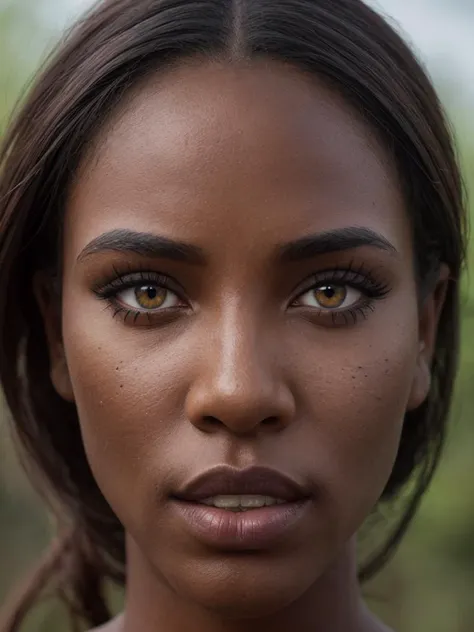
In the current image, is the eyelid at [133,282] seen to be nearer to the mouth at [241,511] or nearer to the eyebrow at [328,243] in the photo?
the eyebrow at [328,243]

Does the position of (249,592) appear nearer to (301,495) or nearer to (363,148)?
(301,495)

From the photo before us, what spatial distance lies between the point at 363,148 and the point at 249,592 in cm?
62

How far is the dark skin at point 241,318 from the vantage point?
1258mm

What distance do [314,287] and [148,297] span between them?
228 mm

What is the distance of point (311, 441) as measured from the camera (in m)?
1.26

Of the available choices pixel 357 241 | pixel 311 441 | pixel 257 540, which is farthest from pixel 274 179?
pixel 257 540

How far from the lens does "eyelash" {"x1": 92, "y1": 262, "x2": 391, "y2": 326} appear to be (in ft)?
4.34

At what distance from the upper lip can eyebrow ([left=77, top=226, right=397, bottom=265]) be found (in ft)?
0.90

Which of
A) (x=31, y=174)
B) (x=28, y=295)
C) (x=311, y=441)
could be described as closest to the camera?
(x=311, y=441)

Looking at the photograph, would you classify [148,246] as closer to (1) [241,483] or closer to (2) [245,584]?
(1) [241,483]

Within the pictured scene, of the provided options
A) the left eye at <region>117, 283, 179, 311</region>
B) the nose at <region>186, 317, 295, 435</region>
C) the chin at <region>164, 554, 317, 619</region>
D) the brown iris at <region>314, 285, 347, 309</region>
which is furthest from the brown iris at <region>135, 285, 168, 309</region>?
the chin at <region>164, 554, 317, 619</region>

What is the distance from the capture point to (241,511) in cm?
127

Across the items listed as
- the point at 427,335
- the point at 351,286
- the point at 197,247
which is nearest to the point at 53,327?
the point at 197,247

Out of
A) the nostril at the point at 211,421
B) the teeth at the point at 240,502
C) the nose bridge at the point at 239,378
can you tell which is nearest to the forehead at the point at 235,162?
the nose bridge at the point at 239,378
